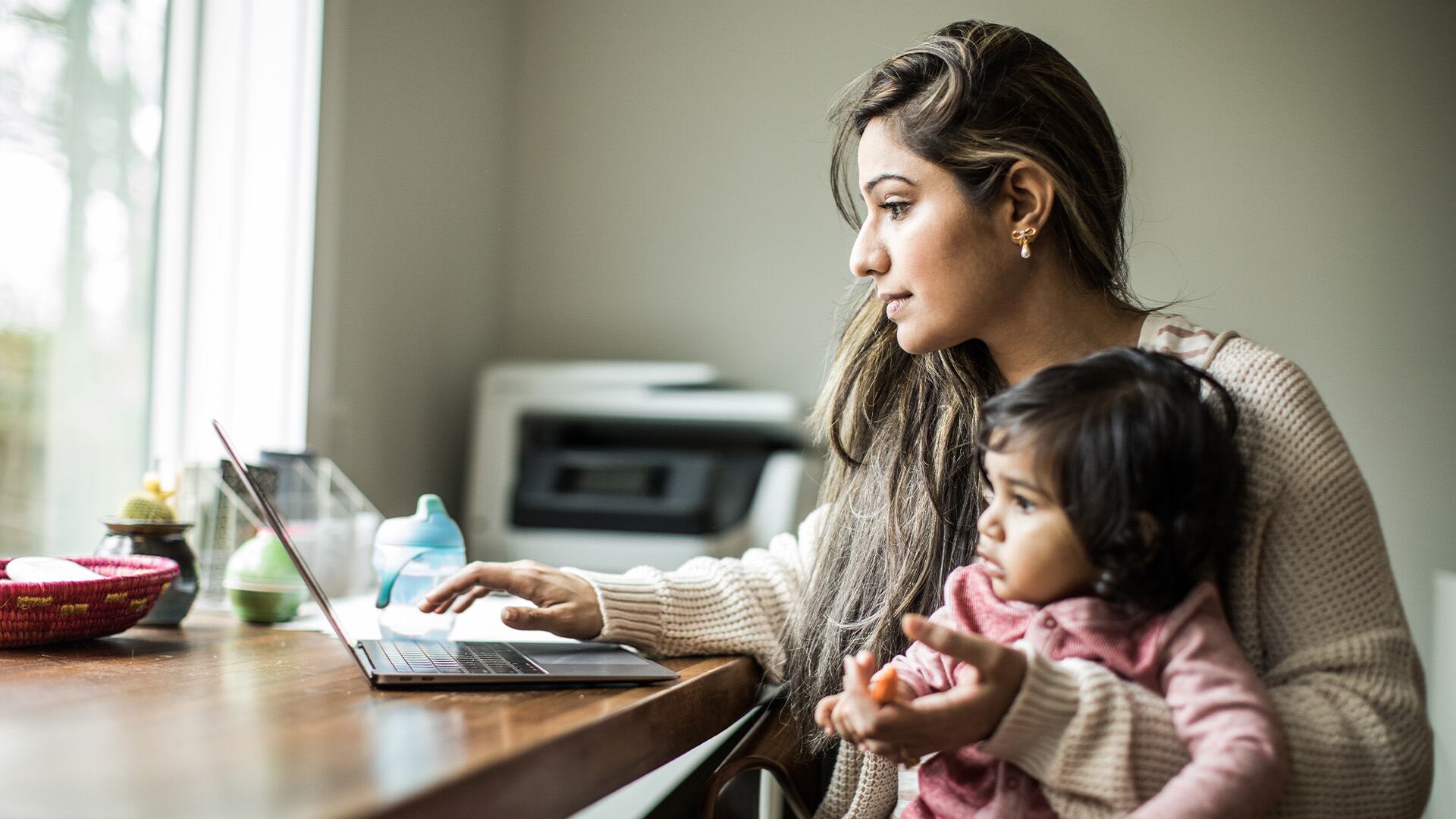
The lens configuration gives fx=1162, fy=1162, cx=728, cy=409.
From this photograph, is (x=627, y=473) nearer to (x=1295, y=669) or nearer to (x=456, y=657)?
(x=456, y=657)

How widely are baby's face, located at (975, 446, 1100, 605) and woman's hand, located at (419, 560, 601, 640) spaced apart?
43 cm

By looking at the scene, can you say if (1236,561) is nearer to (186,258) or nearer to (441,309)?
(186,258)

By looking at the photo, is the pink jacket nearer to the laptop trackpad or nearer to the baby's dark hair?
the baby's dark hair

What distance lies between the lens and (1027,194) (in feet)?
3.55

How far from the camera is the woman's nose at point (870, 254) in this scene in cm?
111

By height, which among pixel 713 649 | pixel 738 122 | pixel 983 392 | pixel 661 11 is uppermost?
pixel 661 11

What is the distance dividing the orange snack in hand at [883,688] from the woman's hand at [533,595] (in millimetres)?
416

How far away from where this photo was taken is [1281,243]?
2369mm

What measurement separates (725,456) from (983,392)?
1.21 meters

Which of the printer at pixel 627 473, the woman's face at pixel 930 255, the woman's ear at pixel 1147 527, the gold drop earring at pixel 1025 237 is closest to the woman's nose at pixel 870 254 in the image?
the woman's face at pixel 930 255

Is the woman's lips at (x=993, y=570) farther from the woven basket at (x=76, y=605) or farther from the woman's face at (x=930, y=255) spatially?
the woven basket at (x=76, y=605)

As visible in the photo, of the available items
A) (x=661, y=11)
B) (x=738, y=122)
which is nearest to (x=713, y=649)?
(x=738, y=122)

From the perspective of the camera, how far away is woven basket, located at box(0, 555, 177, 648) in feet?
3.30

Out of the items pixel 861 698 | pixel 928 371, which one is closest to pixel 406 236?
pixel 928 371
